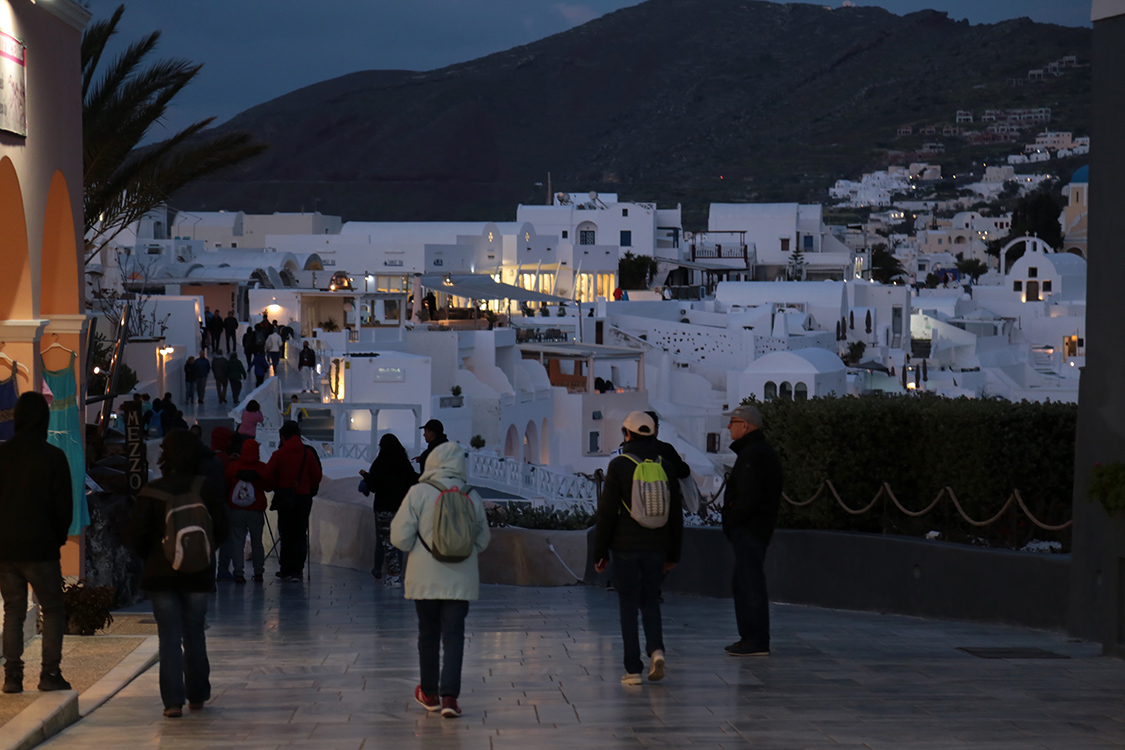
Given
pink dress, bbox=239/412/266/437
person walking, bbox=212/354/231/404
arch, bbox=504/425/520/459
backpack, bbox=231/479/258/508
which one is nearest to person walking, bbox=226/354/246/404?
person walking, bbox=212/354/231/404

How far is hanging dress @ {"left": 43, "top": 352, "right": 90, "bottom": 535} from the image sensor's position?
9250 millimetres

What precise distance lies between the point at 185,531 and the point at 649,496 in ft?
7.53

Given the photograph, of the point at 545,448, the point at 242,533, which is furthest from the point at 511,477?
the point at 242,533

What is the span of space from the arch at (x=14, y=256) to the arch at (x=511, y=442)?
105 ft

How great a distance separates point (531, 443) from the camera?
43.6 m

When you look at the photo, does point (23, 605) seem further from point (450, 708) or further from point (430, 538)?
point (450, 708)

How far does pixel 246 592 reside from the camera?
11.5 meters

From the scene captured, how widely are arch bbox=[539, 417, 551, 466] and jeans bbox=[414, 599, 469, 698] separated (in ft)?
124

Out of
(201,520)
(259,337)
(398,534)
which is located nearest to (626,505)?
(398,534)

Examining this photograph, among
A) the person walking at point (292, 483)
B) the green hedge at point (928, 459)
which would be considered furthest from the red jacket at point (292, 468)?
the green hedge at point (928, 459)

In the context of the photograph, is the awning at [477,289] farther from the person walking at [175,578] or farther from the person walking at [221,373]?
the person walking at [175,578]

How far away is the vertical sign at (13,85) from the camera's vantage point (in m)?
8.27

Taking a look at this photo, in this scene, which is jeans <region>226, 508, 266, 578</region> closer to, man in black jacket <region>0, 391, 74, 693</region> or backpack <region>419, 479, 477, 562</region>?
man in black jacket <region>0, 391, 74, 693</region>

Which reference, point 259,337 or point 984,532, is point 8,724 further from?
point 259,337
